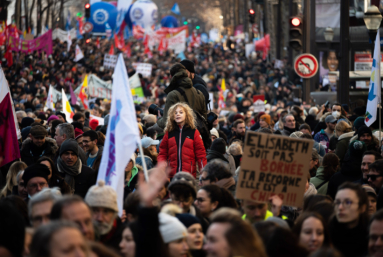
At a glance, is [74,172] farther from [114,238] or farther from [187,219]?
[187,219]

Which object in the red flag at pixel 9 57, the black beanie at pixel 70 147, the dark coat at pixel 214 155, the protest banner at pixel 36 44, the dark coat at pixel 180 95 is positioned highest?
the protest banner at pixel 36 44

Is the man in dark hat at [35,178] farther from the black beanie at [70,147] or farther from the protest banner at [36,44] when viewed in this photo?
the protest banner at [36,44]

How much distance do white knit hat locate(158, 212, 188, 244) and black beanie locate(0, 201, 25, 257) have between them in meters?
0.97

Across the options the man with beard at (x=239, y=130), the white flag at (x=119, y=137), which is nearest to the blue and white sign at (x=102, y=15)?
the man with beard at (x=239, y=130)

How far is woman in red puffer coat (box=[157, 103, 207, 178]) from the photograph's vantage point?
28.8 ft

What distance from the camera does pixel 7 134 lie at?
7934mm

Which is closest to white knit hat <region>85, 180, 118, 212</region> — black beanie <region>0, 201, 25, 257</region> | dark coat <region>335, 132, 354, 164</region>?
black beanie <region>0, 201, 25, 257</region>

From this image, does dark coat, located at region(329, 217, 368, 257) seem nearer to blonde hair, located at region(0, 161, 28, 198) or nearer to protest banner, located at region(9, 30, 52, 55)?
blonde hair, located at region(0, 161, 28, 198)

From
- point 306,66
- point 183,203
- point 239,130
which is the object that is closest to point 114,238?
point 183,203

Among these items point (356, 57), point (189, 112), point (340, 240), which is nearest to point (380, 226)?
point (340, 240)

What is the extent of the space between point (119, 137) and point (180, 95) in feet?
12.5

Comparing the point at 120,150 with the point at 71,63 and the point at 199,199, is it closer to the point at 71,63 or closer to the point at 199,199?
the point at 199,199

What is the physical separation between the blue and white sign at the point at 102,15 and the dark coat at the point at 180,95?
53.2 metres

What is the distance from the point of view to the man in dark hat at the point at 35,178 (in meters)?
6.44
